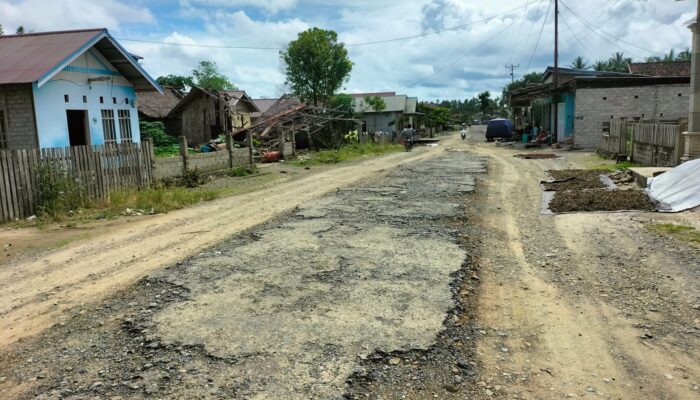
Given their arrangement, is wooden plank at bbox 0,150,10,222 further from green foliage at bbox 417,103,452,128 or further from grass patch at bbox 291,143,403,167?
green foliage at bbox 417,103,452,128

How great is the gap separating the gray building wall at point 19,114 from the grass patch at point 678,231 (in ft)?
48.1

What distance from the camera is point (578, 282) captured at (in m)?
5.64

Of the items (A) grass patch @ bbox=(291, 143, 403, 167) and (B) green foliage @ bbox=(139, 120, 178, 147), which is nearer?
(A) grass patch @ bbox=(291, 143, 403, 167)

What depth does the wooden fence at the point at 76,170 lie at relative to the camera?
9.73 meters

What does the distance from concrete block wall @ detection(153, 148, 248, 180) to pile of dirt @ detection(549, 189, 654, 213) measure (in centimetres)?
1066

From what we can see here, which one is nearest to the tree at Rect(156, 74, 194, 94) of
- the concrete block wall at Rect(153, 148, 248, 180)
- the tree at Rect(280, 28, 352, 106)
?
the tree at Rect(280, 28, 352, 106)

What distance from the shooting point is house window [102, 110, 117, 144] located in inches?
646

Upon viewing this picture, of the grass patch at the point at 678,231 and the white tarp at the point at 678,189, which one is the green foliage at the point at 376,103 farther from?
the grass patch at the point at 678,231

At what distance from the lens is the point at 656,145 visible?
15609 mm

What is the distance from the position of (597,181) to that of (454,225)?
683 centimetres

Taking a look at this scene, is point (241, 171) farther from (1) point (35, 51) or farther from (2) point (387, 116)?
(2) point (387, 116)

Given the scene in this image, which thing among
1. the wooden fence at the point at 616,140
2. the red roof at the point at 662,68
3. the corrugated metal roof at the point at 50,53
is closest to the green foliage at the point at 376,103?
the red roof at the point at 662,68

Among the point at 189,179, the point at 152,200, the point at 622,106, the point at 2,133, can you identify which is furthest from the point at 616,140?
the point at 2,133

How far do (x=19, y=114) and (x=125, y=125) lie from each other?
402 centimetres
